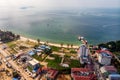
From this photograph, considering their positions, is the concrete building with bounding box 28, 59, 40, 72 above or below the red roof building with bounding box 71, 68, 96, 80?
above

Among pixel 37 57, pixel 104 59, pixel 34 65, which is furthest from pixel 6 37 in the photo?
pixel 104 59

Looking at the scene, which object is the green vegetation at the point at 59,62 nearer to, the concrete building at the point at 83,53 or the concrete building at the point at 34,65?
the concrete building at the point at 83,53

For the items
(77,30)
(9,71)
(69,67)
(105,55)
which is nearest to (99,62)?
(105,55)

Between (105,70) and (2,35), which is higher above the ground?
(2,35)

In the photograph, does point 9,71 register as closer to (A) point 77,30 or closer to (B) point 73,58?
(B) point 73,58

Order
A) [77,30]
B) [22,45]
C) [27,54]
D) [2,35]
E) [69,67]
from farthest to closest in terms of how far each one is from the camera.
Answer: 1. [77,30]
2. [2,35]
3. [22,45]
4. [27,54]
5. [69,67]

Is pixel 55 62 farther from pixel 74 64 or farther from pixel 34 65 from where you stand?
pixel 34 65

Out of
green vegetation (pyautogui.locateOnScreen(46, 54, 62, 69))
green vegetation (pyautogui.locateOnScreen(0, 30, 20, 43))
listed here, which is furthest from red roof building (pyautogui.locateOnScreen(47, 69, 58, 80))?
green vegetation (pyautogui.locateOnScreen(0, 30, 20, 43))

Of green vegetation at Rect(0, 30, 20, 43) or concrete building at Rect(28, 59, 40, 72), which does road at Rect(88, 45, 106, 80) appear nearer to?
concrete building at Rect(28, 59, 40, 72)

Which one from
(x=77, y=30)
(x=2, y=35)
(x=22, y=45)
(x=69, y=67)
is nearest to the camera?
(x=69, y=67)
